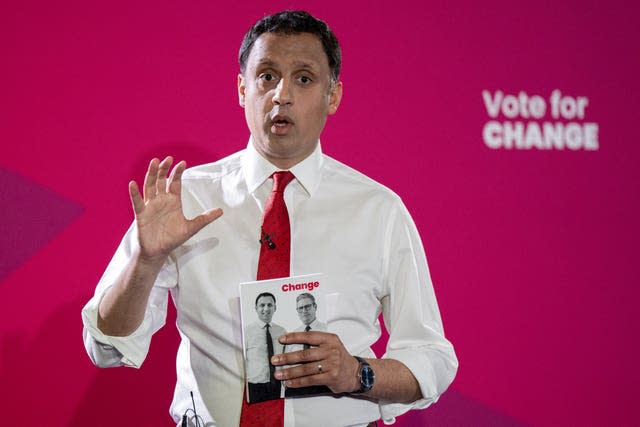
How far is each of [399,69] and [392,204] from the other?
763mm

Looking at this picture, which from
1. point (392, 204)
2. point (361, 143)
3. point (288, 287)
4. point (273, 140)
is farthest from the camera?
point (361, 143)

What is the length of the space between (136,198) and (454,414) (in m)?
→ 1.48

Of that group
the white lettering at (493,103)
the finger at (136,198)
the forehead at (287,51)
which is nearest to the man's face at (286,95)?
the forehead at (287,51)

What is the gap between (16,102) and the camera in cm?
218

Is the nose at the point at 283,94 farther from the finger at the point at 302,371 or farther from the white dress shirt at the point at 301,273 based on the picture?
the finger at the point at 302,371

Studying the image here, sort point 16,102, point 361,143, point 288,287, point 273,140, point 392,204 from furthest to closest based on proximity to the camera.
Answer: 1. point 361,143
2. point 16,102
3. point 392,204
4. point 273,140
5. point 288,287

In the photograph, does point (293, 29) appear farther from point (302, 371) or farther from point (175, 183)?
point (302, 371)

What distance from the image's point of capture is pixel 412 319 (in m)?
1.76

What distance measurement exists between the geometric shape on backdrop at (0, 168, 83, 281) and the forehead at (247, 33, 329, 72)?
0.79 meters

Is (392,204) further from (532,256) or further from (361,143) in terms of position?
(532,256)

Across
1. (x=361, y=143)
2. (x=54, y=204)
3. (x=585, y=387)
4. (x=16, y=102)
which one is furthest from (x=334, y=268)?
(x=585, y=387)

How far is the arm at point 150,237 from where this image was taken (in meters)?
1.46

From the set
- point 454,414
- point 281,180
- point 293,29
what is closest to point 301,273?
point 281,180

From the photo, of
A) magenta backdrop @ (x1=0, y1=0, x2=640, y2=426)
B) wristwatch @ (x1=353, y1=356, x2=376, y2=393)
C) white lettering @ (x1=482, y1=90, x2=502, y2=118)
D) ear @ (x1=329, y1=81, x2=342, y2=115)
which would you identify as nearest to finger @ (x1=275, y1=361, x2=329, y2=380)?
wristwatch @ (x1=353, y1=356, x2=376, y2=393)
